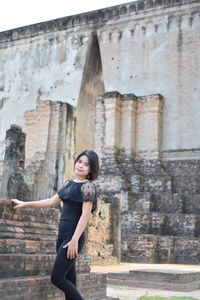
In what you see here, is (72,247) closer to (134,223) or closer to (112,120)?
(134,223)

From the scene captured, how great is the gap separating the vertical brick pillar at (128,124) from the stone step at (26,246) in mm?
12601

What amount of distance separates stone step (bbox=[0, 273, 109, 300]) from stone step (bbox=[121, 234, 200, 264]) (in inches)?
282

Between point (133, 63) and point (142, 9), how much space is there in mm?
2135

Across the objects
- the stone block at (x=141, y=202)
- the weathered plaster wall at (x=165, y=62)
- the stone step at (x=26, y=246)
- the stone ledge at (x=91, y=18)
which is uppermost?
the stone ledge at (x=91, y=18)

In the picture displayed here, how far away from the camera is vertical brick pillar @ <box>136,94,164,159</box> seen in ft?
54.1

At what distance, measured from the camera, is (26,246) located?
3.93 m

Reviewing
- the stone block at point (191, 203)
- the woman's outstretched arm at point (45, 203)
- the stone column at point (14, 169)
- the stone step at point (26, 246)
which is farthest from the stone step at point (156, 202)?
the woman's outstretched arm at point (45, 203)

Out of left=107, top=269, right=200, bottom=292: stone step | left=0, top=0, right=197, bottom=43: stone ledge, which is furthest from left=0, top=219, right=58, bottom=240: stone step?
left=0, top=0, right=197, bottom=43: stone ledge

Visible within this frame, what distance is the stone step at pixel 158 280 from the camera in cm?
630

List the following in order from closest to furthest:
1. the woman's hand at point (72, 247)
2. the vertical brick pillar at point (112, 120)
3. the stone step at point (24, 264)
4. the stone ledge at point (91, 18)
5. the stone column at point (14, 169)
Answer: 1. the woman's hand at point (72, 247)
2. the stone step at point (24, 264)
3. the stone column at point (14, 169)
4. the vertical brick pillar at point (112, 120)
5. the stone ledge at point (91, 18)

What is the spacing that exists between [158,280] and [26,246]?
3095 millimetres

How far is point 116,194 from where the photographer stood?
1476 centimetres

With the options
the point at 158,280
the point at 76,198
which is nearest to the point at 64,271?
the point at 76,198

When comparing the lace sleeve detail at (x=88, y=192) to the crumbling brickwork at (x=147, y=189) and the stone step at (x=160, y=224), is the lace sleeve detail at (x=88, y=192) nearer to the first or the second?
the crumbling brickwork at (x=147, y=189)
